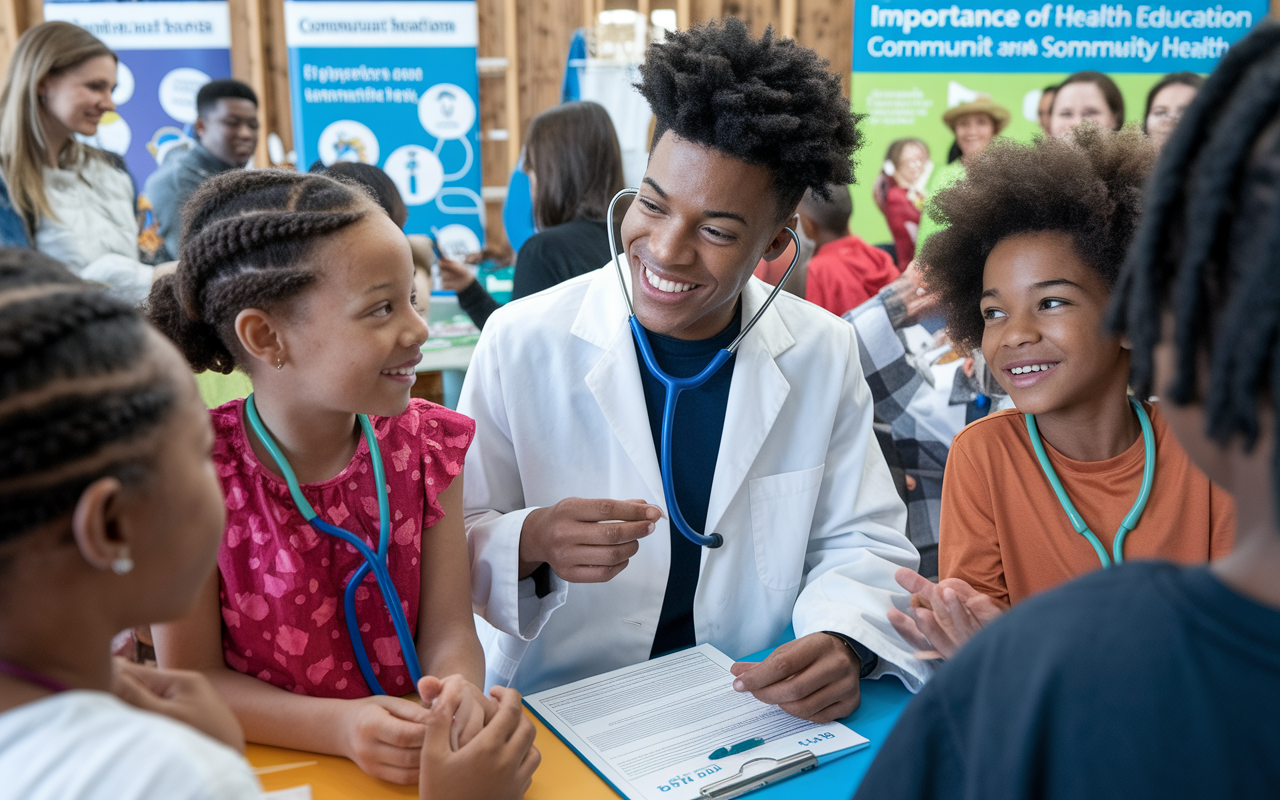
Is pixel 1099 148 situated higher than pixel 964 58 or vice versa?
pixel 964 58

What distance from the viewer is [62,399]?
54 centimetres

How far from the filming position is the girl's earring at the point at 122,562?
0.56 metres

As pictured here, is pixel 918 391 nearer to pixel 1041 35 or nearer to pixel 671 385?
pixel 671 385

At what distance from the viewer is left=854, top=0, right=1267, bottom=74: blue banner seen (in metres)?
4.61

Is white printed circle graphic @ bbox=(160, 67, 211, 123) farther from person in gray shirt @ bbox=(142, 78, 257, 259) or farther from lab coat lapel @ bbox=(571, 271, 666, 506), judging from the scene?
lab coat lapel @ bbox=(571, 271, 666, 506)

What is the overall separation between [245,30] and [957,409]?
4.92 meters

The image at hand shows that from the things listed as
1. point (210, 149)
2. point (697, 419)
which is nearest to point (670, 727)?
point (697, 419)

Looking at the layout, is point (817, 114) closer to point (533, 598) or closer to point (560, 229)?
point (533, 598)

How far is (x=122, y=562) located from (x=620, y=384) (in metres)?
0.94

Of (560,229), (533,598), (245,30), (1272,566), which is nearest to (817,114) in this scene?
(533,598)

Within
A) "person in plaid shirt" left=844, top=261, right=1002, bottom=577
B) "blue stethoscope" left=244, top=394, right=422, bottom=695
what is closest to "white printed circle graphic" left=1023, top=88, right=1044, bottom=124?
"person in plaid shirt" left=844, top=261, right=1002, bottom=577

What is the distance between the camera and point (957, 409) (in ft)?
6.18

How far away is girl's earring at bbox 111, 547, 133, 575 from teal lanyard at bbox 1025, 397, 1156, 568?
3.75ft

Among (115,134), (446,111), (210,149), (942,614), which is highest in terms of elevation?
(446,111)
